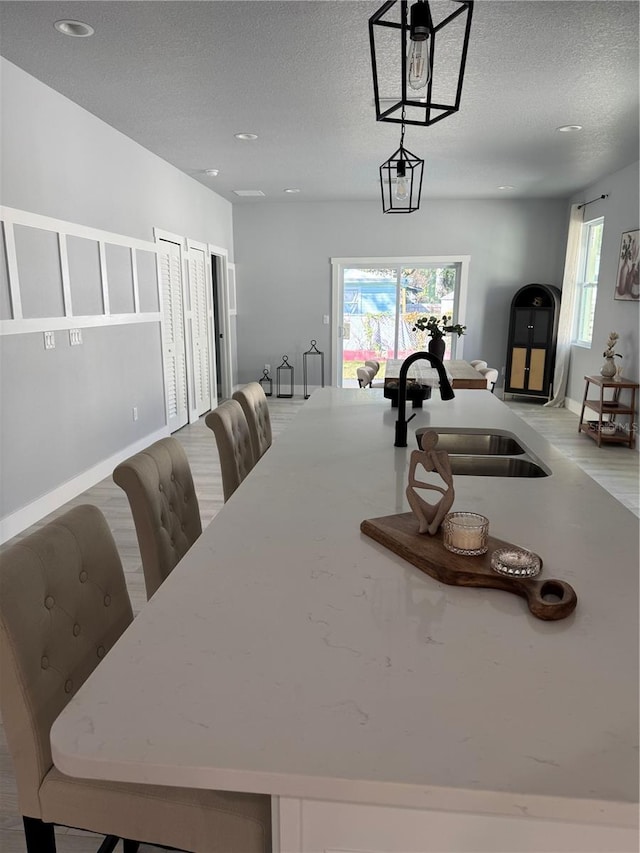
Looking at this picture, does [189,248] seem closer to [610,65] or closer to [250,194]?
[250,194]

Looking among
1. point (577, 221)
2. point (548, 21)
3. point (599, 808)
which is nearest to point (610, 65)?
point (548, 21)

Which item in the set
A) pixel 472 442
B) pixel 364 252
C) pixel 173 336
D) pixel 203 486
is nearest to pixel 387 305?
pixel 364 252

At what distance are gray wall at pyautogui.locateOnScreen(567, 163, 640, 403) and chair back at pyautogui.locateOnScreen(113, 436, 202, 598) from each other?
540 cm

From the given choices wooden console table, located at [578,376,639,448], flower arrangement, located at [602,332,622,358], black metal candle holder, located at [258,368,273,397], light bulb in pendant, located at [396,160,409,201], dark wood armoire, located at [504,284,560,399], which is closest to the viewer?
light bulb in pendant, located at [396,160,409,201]

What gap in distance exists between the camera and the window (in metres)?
7.27

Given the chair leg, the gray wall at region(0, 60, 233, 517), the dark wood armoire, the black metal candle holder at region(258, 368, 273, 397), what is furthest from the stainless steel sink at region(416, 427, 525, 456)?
the black metal candle holder at region(258, 368, 273, 397)

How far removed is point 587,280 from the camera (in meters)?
7.51

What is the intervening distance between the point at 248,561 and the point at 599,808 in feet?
2.49

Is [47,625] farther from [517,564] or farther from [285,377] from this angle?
[285,377]

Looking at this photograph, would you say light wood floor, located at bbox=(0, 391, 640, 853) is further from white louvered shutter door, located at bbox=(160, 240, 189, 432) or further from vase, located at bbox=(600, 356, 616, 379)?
vase, located at bbox=(600, 356, 616, 379)

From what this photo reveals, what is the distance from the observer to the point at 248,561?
122 centimetres

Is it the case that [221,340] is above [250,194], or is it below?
below

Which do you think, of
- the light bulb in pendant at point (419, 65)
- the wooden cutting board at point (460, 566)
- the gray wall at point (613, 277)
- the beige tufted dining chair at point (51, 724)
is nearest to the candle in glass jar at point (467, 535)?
the wooden cutting board at point (460, 566)

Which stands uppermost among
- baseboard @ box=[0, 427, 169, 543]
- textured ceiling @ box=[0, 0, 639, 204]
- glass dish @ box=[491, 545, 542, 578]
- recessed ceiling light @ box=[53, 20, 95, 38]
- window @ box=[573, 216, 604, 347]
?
textured ceiling @ box=[0, 0, 639, 204]
